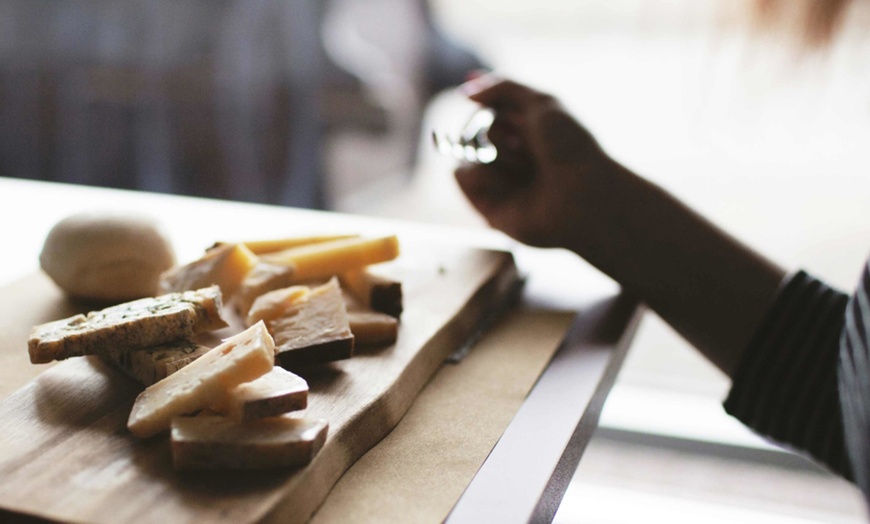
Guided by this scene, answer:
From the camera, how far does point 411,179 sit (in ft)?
9.03

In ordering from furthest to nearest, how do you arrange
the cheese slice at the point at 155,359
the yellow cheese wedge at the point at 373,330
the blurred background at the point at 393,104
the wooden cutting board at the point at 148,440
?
the blurred background at the point at 393,104, the yellow cheese wedge at the point at 373,330, the cheese slice at the point at 155,359, the wooden cutting board at the point at 148,440

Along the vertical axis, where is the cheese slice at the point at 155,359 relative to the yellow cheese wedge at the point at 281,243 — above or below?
below

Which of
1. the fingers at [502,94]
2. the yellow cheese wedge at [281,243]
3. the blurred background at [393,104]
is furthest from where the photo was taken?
the blurred background at [393,104]

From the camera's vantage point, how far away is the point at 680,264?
0.76 meters

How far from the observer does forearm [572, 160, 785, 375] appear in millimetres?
728

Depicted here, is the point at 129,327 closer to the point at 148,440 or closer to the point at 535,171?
the point at 148,440

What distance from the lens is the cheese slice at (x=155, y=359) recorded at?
21.4 inches

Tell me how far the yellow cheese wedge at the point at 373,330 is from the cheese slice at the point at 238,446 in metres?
0.17

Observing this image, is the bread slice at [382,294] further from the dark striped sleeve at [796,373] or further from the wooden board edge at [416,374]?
the dark striped sleeve at [796,373]

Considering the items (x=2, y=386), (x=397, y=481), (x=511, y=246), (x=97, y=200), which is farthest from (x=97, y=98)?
(x=397, y=481)

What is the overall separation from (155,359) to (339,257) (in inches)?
8.9

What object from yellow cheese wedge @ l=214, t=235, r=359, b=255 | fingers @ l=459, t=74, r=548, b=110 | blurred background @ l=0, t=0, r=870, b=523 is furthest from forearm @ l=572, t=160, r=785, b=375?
blurred background @ l=0, t=0, r=870, b=523

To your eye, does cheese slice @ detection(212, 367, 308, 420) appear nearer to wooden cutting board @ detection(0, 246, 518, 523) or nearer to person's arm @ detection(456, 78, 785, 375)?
wooden cutting board @ detection(0, 246, 518, 523)

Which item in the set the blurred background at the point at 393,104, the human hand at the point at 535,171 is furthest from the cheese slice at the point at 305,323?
the blurred background at the point at 393,104
